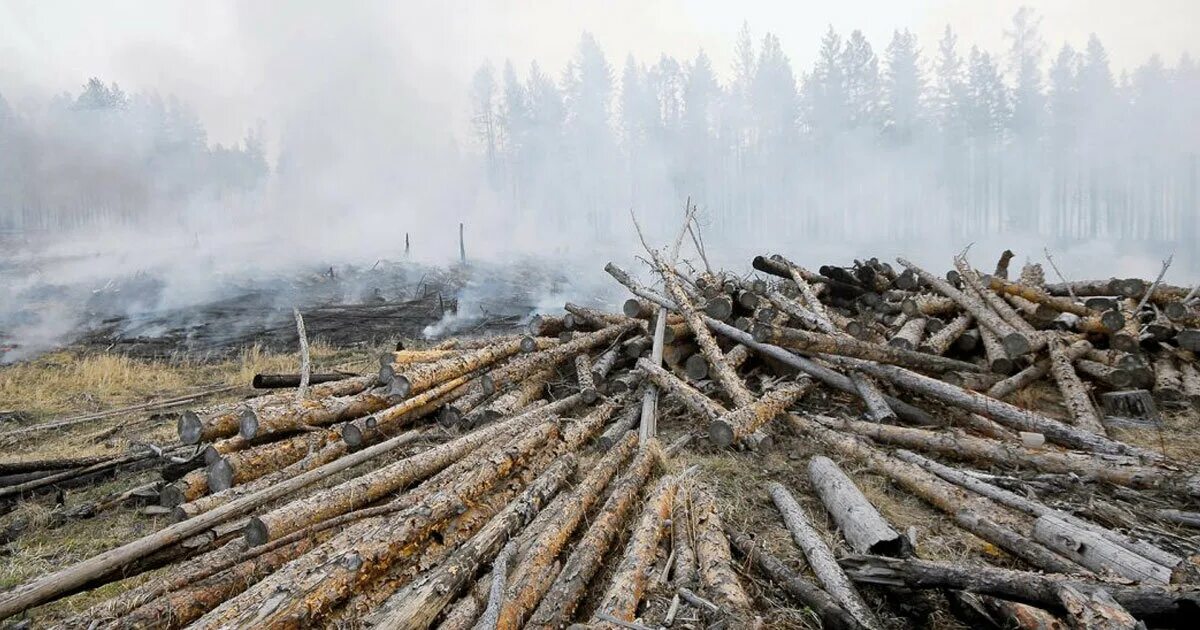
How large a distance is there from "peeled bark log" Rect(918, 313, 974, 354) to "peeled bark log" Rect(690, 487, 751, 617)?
5314 millimetres

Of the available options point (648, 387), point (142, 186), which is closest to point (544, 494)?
point (648, 387)

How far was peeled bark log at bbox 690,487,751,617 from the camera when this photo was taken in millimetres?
2914

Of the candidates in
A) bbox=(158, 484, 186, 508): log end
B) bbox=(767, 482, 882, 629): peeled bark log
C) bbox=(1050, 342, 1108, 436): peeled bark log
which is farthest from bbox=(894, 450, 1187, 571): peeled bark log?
bbox=(158, 484, 186, 508): log end

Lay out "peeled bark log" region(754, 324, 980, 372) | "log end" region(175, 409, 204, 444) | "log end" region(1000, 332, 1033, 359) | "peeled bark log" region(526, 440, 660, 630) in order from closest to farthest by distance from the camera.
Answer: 1. "peeled bark log" region(526, 440, 660, 630)
2. "log end" region(175, 409, 204, 444)
3. "peeled bark log" region(754, 324, 980, 372)
4. "log end" region(1000, 332, 1033, 359)

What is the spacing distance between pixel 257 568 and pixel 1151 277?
137 ft

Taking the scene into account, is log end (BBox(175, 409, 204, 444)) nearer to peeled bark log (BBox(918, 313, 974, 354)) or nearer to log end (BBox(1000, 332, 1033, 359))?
peeled bark log (BBox(918, 313, 974, 354))

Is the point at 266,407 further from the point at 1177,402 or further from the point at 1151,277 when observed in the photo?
the point at 1151,277

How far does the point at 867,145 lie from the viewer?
1887 inches

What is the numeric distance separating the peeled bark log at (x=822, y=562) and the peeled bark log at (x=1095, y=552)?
4.17ft

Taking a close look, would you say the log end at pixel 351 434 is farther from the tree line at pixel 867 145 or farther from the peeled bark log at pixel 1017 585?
the tree line at pixel 867 145

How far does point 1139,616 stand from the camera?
92.3 inches

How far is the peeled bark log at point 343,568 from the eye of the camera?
9.50 ft

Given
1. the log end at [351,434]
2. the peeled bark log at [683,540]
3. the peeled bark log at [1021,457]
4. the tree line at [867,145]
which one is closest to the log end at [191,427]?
the log end at [351,434]

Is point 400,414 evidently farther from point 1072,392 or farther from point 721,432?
point 1072,392
